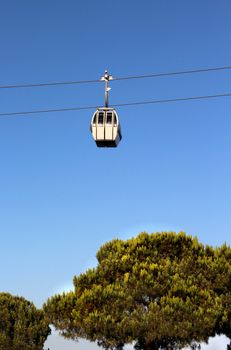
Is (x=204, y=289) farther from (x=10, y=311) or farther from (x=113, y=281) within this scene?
(x=10, y=311)

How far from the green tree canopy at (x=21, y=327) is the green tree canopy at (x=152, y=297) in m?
3.52

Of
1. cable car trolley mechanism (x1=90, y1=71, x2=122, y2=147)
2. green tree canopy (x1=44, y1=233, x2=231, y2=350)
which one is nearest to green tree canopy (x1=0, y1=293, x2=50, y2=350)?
green tree canopy (x1=44, y1=233, x2=231, y2=350)

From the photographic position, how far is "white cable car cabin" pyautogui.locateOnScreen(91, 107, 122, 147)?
62.5 feet

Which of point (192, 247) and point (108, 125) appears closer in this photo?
point (108, 125)

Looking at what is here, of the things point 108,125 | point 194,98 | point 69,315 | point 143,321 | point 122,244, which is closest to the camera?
point 108,125

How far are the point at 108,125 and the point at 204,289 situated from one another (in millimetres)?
19623

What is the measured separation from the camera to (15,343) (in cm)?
3981

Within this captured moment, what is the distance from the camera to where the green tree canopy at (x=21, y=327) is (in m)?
40.0

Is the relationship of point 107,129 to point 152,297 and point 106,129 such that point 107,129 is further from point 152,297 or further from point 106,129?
point 152,297

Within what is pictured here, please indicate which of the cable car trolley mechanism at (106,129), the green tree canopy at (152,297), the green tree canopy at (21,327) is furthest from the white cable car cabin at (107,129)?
the green tree canopy at (21,327)

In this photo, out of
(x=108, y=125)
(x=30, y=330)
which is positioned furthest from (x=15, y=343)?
(x=108, y=125)

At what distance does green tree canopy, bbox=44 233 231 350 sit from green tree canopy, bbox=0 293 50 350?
11.5 feet

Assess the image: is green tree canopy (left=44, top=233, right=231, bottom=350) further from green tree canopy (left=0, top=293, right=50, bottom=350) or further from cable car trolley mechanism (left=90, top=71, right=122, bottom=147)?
cable car trolley mechanism (left=90, top=71, right=122, bottom=147)

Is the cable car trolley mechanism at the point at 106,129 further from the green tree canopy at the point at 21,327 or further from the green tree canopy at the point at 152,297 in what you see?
the green tree canopy at the point at 21,327
